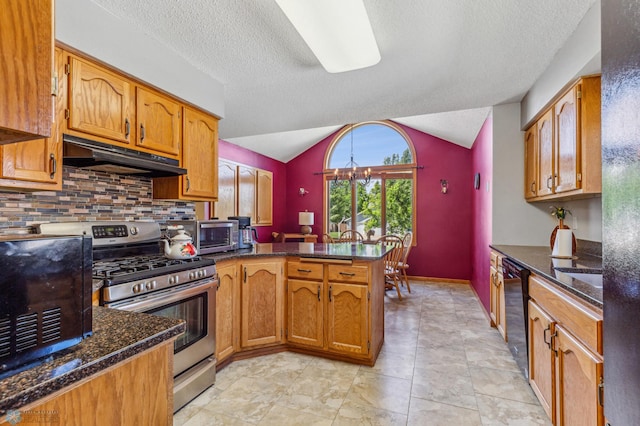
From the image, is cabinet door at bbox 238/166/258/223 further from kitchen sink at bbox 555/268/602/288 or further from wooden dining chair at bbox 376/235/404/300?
kitchen sink at bbox 555/268/602/288

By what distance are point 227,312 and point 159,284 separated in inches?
29.1

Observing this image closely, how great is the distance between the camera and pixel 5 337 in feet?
1.93

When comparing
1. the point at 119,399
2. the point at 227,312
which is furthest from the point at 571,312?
the point at 227,312

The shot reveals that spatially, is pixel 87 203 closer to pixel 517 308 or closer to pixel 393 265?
pixel 517 308

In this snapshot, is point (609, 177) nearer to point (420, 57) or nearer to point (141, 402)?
point (141, 402)

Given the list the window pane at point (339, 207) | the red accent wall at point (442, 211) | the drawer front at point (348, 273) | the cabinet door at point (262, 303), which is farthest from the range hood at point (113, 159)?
the red accent wall at point (442, 211)

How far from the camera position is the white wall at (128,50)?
1.65 m

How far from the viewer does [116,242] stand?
2031 millimetres

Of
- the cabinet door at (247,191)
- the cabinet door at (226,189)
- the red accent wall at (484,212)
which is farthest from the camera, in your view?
the cabinet door at (247,191)

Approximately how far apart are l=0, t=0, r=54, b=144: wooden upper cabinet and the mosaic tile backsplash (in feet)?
4.74

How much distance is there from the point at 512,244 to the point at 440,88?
1.70 m

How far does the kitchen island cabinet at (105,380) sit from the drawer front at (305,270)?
64.4 inches

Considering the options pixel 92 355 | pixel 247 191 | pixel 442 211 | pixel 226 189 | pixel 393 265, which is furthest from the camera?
pixel 442 211

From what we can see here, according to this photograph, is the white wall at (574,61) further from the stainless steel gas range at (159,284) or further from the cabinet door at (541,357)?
the stainless steel gas range at (159,284)
